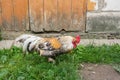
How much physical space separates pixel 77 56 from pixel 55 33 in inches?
35.4

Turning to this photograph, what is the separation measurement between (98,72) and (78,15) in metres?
1.34

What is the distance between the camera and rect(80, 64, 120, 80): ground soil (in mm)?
4977

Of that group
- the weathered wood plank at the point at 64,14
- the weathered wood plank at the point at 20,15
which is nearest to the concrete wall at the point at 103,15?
the weathered wood plank at the point at 64,14

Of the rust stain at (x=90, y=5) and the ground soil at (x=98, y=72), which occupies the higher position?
the rust stain at (x=90, y=5)

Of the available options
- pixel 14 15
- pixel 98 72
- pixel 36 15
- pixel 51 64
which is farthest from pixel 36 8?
pixel 98 72

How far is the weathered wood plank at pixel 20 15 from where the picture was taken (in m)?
6.06

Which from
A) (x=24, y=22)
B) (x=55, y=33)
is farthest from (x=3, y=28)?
(x=55, y=33)

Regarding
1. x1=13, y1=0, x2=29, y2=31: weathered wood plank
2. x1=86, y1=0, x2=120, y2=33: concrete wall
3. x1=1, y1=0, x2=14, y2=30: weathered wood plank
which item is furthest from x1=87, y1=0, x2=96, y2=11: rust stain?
x1=1, y1=0, x2=14, y2=30: weathered wood plank

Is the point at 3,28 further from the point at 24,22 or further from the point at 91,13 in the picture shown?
the point at 91,13

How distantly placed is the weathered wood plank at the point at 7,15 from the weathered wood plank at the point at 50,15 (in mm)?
547

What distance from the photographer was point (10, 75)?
494cm

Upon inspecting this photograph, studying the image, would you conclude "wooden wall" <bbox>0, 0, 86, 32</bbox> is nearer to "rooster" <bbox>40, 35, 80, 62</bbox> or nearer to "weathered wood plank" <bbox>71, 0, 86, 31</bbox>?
"weathered wood plank" <bbox>71, 0, 86, 31</bbox>

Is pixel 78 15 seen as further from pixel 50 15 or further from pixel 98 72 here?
pixel 98 72

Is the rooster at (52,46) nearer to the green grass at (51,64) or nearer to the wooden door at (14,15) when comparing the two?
the green grass at (51,64)
